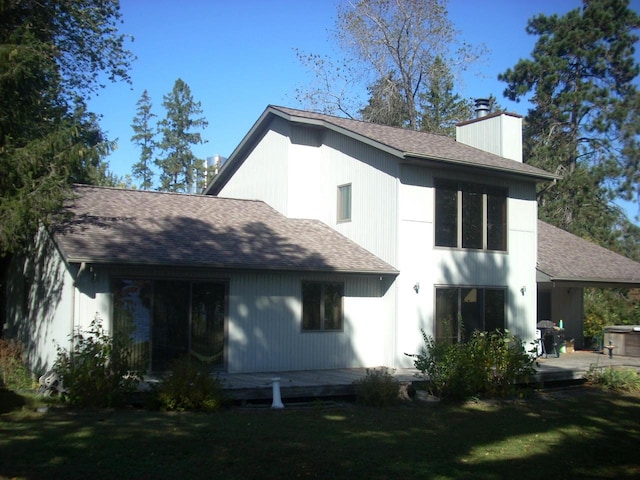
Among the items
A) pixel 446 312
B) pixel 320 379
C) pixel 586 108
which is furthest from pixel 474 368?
pixel 586 108

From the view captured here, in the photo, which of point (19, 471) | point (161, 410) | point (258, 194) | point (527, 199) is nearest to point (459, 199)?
point (527, 199)

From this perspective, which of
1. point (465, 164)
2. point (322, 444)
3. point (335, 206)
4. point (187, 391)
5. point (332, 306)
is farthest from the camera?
point (335, 206)

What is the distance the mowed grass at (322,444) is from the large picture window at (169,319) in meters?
3.00

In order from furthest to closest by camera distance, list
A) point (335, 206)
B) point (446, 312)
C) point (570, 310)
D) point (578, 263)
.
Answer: point (570, 310), point (578, 263), point (335, 206), point (446, 312)

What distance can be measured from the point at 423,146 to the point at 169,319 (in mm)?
8390

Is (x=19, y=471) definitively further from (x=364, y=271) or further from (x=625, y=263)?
(x=625, y=263)

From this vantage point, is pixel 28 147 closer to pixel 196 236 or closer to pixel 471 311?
pixel 196 236

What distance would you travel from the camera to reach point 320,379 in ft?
48.7

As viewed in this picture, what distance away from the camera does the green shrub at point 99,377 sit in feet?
37.8

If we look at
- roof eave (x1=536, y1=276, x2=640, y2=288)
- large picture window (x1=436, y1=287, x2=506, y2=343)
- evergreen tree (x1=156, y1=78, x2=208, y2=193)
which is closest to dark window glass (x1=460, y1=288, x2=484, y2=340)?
large picture window (x1=436, y1=287, x2=506, y2=343)

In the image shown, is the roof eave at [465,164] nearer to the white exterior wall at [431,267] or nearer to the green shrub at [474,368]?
the white exterior wall at [431,267]

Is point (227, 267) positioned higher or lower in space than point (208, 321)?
higher

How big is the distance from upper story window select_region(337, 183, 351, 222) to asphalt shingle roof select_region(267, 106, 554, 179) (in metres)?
1.62

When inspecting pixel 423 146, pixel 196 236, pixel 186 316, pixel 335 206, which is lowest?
pixel 186 316
